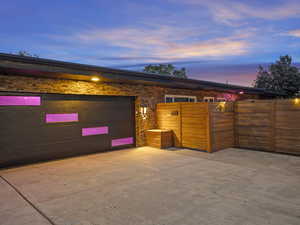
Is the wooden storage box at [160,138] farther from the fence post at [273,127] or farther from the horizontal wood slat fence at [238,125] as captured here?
the fence post at [273,127]

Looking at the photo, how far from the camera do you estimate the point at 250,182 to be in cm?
480

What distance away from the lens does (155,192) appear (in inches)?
169

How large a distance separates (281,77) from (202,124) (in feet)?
66.8

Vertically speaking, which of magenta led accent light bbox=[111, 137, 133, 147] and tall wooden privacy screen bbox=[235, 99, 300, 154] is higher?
tall wooden privacy screen bbox=[235, 99, 300, 154]

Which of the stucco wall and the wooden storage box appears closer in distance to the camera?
the stucco wall

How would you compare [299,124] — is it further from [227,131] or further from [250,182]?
[250,182]

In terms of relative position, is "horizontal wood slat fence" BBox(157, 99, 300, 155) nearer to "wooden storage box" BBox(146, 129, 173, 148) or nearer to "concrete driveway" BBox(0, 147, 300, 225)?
"wooden storage box" BBox(146, 129, 173, 148)

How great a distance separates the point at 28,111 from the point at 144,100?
5.01 meters

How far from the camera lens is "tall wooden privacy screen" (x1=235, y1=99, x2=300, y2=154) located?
25.1ft

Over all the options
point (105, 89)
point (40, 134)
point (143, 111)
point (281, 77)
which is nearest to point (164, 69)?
point (281, 77)

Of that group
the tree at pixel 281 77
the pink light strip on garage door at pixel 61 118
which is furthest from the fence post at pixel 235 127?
the tree at pixel 281 77

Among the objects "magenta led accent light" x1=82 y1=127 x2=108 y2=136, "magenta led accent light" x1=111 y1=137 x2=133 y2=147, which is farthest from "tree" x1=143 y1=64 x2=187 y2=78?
"magenta led accent light" x1=82 y1=127 x2=108 y2=136

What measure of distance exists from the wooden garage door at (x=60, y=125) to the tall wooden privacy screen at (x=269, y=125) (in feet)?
16.5

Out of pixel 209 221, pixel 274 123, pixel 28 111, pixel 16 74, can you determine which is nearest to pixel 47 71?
pixel 16 74
